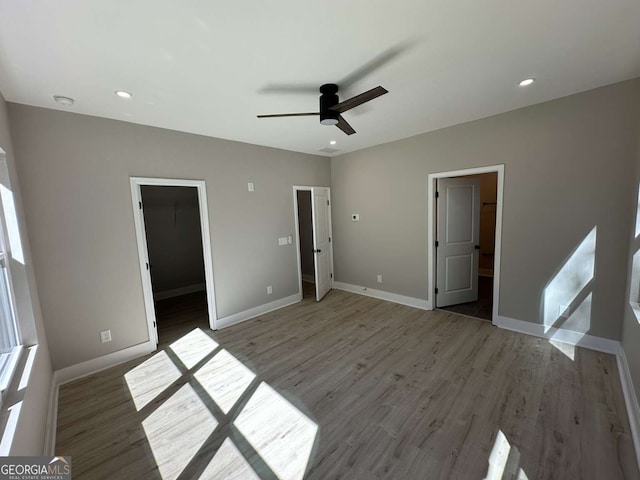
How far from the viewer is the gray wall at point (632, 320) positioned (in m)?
2.00

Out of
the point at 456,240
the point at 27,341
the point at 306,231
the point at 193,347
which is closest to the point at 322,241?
the point at 306,231

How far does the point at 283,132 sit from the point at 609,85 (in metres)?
3.57

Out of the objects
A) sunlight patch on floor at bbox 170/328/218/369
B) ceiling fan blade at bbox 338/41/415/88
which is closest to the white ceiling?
ceiling fan blade at bbox 338/41/415/88

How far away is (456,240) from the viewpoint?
4195mm

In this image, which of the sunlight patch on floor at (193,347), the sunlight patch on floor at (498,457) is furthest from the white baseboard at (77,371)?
the sunlight patch on floor at (498,457)

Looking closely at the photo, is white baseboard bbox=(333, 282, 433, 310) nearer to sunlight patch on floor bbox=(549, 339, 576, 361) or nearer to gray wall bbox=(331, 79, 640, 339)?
gray wall bbox=(331, 79, 640, 339)

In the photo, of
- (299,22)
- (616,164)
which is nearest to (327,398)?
(299,22)

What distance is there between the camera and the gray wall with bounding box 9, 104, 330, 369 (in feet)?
8.21

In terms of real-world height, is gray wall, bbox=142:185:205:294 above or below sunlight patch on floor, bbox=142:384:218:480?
above

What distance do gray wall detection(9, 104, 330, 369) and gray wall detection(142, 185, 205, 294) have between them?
74.5 inches

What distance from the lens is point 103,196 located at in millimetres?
2812

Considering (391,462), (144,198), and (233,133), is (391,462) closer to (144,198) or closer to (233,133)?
(233,133)

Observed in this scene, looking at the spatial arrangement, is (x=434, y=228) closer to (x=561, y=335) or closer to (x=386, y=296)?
(x=386, y=296)

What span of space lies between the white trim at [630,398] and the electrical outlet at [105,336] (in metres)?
4.59
